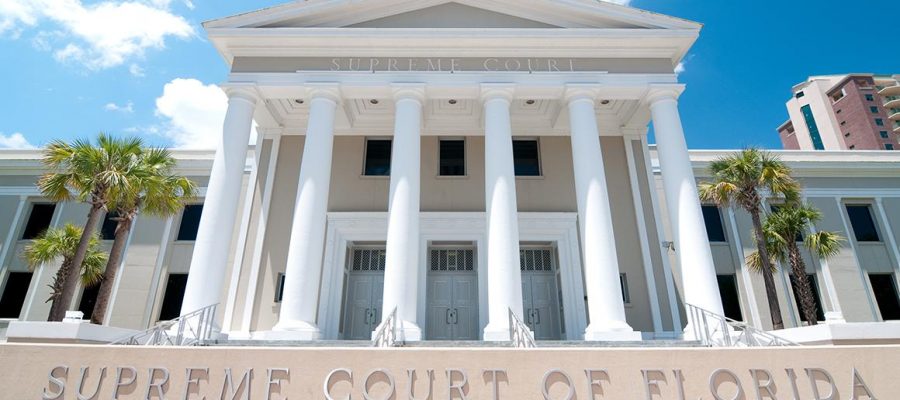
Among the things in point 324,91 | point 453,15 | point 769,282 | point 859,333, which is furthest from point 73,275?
point 769,282

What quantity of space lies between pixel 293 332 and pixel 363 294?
4620mm

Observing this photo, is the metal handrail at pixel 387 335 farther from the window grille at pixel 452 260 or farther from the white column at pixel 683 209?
the white column at pixel 683 209

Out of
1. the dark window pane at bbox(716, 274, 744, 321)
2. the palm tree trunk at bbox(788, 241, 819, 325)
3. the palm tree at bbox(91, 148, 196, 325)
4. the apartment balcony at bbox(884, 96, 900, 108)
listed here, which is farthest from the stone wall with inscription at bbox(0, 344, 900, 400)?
the apartment balcony at bbox(884, 96, 900, 108)

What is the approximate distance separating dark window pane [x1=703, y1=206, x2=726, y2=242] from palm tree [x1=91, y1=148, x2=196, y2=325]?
61.7ft

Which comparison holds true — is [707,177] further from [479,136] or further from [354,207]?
[354,207]

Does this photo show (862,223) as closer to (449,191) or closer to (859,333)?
(859,333)

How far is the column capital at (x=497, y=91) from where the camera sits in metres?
13.0

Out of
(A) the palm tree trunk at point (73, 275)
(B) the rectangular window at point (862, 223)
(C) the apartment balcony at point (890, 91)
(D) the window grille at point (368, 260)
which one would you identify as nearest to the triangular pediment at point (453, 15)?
(A) the palm tree trunk at point (73, 275)

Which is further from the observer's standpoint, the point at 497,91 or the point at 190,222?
the point at 190,222

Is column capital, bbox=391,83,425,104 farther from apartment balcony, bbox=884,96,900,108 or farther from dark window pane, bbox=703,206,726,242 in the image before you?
apartment balcony, bbox=884,96,900,108

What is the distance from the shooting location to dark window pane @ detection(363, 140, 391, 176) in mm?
16281

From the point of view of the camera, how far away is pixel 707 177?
759 inches

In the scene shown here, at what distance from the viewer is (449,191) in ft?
51.8

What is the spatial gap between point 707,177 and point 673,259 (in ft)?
18.6
